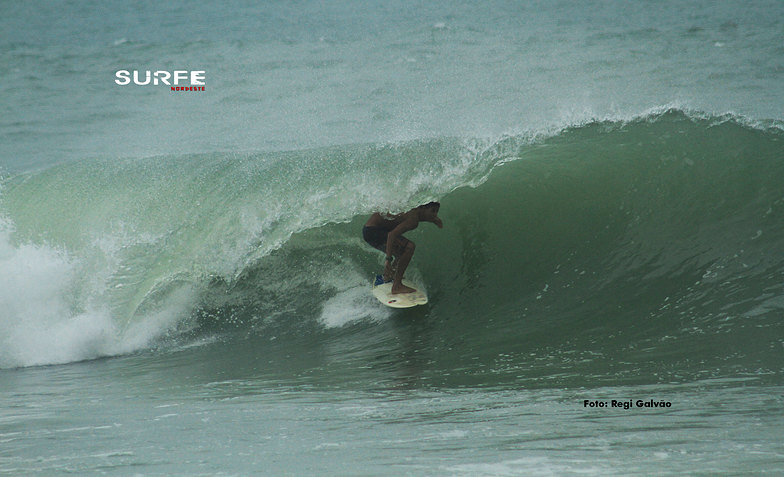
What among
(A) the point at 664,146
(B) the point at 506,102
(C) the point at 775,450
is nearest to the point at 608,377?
(C) the point at 775,450

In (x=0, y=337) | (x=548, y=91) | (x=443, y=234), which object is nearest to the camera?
(x=0, y=337)

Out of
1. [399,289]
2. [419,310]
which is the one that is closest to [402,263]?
[399,289]

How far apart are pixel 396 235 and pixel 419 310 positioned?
0.76 meters

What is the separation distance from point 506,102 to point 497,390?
15337 mm

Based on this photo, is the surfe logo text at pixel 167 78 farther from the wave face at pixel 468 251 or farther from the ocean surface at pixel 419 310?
the wave face at pixel 468 251

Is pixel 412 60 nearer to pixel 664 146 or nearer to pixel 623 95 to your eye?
pixel 623 95

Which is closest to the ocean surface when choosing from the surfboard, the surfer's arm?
the surfboard

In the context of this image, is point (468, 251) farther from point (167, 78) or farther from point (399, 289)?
point (167, 78)

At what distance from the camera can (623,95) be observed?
61.4 ft

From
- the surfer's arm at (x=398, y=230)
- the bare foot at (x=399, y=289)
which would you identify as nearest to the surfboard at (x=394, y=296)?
the bare foot at (x=399, y=289)

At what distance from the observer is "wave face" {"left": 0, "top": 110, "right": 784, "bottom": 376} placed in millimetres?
5898

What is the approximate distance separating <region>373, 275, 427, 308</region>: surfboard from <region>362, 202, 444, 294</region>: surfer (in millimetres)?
50

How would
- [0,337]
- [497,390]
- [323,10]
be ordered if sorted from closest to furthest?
[497,390]
[0,337]
[323,10]

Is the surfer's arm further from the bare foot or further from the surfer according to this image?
the bare foot
